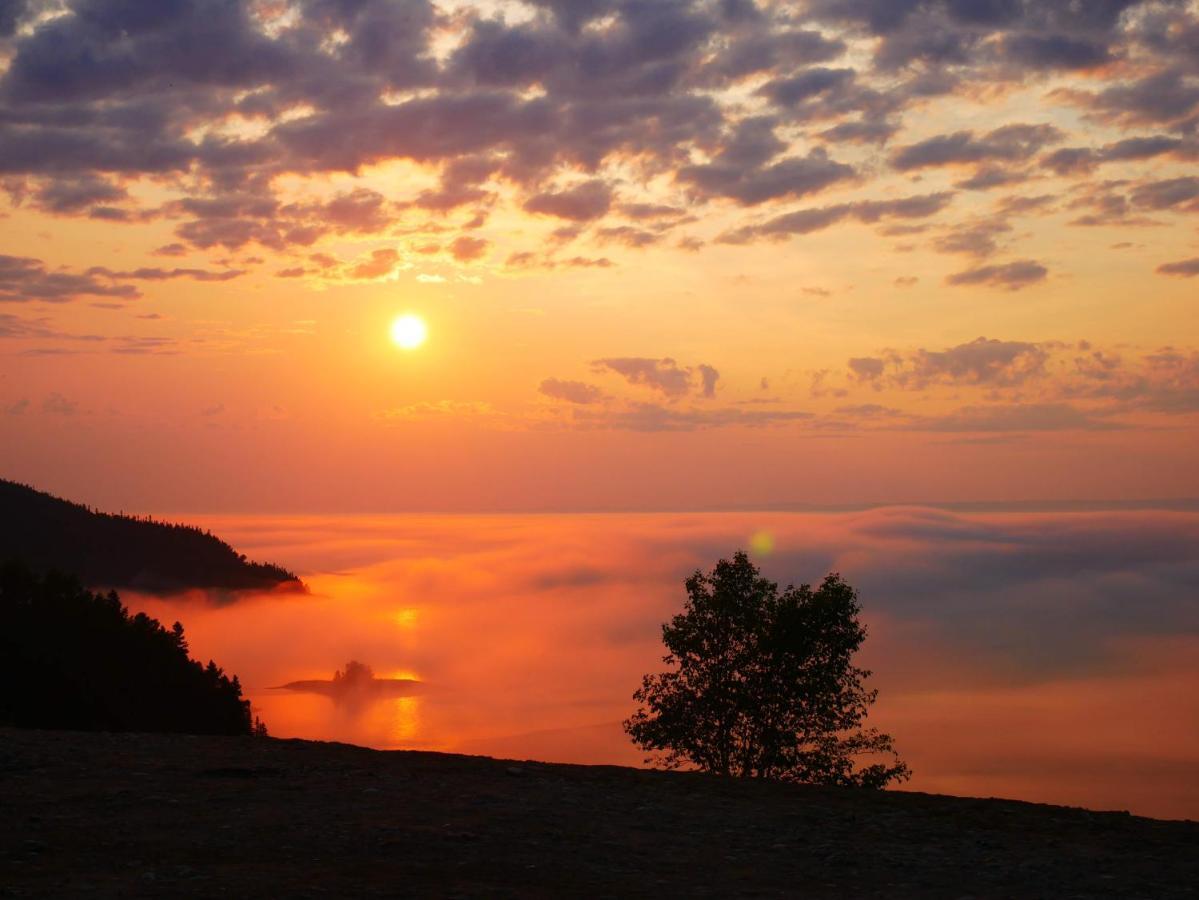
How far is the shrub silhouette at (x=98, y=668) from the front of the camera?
74.4 m

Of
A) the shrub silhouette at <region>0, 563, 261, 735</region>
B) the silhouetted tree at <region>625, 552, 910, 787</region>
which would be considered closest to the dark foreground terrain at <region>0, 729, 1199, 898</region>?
the silhouetted tree at <region>625, 552, 910, 787</region>

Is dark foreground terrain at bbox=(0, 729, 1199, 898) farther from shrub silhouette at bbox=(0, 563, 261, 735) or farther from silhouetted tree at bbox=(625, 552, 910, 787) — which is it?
shrub silhouette at bbox=(0, 563, 261, 735)

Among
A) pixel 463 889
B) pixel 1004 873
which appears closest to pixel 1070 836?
pixel 1004 873

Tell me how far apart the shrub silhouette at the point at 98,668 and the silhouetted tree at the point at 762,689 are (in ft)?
163

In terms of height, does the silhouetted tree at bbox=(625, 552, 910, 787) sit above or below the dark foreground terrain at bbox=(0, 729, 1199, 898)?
above

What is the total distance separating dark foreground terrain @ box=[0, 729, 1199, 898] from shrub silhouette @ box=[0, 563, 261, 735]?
60.4 meters

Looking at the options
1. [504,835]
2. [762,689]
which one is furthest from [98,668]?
[504,835]

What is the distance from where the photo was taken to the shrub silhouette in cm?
7444

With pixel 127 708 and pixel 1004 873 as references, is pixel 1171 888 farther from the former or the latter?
pixel 127 708

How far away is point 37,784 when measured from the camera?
16188 mm

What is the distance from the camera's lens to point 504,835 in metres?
14.1

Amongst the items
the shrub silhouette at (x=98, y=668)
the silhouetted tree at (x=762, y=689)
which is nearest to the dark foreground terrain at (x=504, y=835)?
the silhouetted tree at (x=762, y=689)

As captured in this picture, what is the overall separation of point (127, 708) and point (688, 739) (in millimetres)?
62121

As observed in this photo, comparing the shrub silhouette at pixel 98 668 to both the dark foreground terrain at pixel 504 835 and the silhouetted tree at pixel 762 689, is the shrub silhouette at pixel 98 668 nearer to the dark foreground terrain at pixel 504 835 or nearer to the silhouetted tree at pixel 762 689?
the silhouetted tree at pixel 762 689
